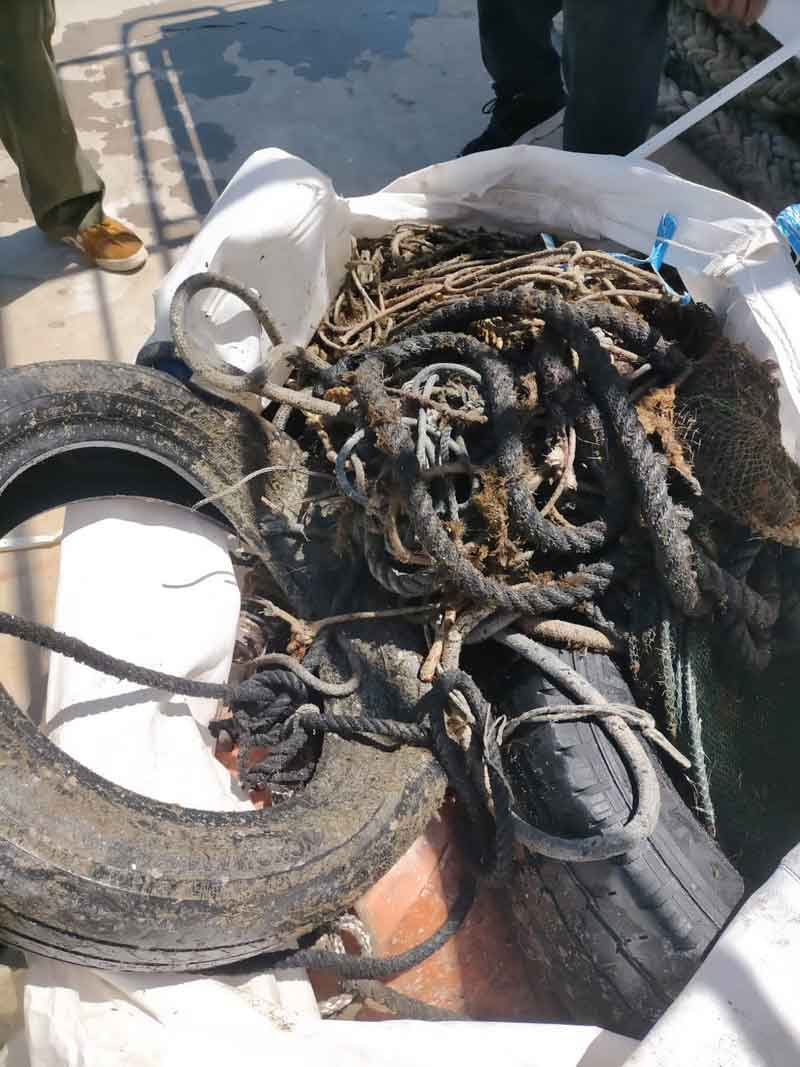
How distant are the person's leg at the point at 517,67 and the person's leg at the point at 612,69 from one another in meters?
0.42

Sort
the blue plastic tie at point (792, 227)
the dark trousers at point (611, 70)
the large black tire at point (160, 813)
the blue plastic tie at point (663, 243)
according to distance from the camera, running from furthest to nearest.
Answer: the dark trousers at point (611, 70) < the blue plastic tie at point (663, 243) < the blue plastic tie at point (792, 227) < the large black tire at point (160, 813)

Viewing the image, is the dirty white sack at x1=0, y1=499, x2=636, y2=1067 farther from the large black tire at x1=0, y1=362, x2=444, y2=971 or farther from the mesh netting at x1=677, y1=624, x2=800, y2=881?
the mesh netting at x1=677, y1=624, x2=800, y2=881

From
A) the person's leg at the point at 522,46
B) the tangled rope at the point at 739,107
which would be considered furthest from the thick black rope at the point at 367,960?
the person's leg at the point at 522,46

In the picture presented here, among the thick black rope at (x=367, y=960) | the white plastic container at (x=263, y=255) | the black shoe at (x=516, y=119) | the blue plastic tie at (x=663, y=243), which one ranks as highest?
the blue plastic tie at (x=663, y=243)

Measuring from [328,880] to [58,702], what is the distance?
1.56 feet

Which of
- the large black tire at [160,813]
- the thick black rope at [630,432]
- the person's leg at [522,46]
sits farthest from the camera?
the person's leg at [522,46]

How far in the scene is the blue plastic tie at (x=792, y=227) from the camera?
1369mm

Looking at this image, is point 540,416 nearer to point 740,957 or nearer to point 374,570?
point 374,570

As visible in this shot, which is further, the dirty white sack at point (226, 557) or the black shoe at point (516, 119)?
the black shoe at point (516, 119)

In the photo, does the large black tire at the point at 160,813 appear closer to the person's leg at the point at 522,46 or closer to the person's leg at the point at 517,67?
the person's leg at the point at 517,67

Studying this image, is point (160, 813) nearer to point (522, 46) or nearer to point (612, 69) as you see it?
point (612, 69)

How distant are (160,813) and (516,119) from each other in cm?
225

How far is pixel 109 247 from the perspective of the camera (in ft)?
7.76

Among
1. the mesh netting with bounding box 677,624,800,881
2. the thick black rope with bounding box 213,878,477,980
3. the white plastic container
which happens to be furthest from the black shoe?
the thick black rope with bounding box 213,878,477,980
